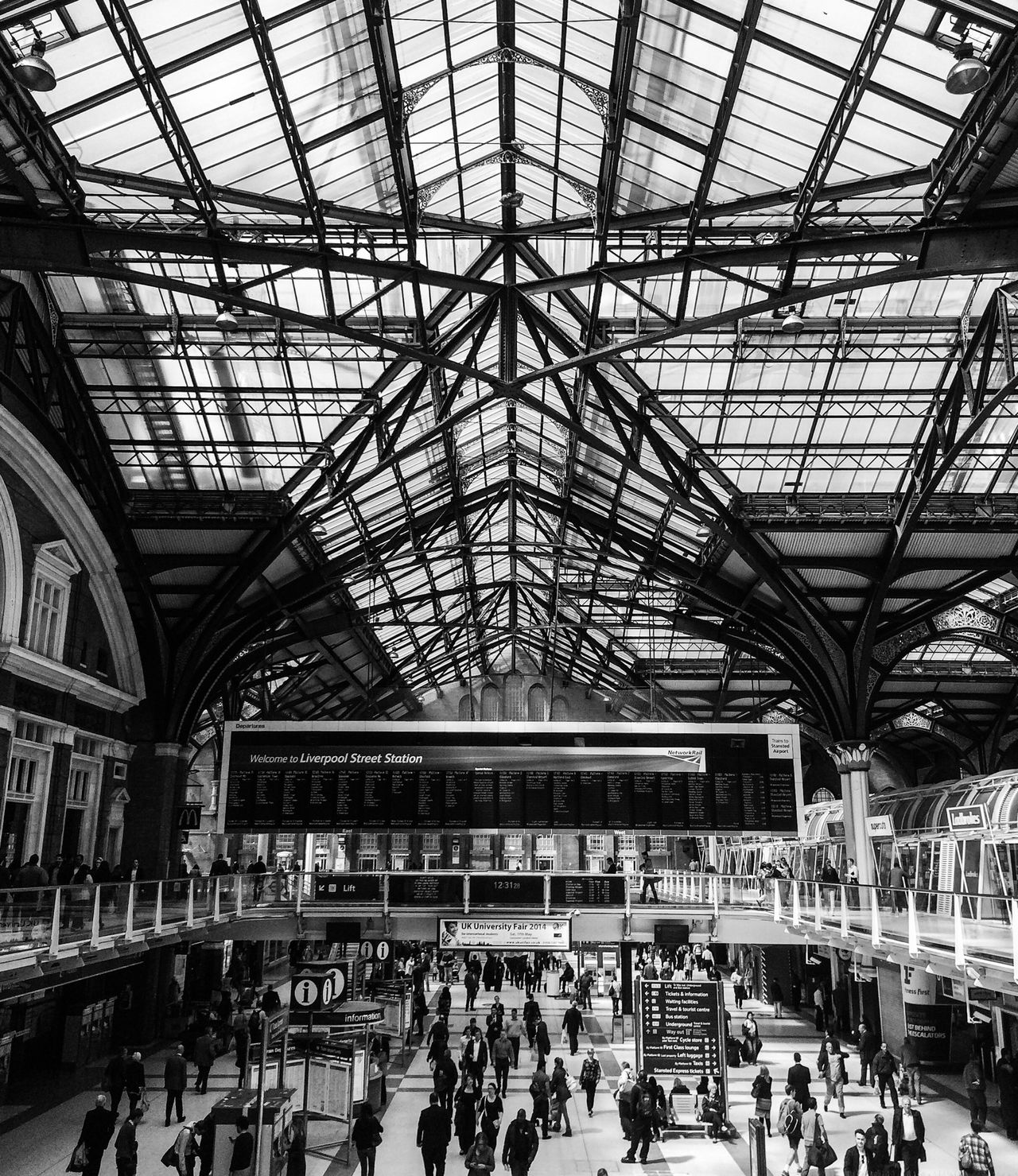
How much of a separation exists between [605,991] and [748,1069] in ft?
54.3

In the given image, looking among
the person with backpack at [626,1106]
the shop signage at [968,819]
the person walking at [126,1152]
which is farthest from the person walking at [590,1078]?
the shop signage at [968,819]

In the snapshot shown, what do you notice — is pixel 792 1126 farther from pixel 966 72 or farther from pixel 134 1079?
pixel 966 72

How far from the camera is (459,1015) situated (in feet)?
122

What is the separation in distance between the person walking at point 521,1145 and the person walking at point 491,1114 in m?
0.38

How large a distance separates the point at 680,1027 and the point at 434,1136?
5.94 meters

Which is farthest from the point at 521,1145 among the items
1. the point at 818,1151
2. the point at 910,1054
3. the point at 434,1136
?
the point at 910,1054

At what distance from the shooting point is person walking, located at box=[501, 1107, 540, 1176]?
18328 millimetres

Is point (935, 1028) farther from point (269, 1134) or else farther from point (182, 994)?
point (182, 994)

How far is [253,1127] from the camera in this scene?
17.9 metres

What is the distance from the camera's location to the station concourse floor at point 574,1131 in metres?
20.1

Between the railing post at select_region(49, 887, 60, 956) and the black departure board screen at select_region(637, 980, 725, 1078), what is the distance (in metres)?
11.6

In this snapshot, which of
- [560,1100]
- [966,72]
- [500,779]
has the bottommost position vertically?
[560,1100]

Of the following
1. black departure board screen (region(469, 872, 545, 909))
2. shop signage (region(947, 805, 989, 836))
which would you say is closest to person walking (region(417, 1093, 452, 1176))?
black departure board screen (region(469, 872, 545, 909))

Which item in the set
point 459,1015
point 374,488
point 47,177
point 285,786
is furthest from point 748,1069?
point 47,177
